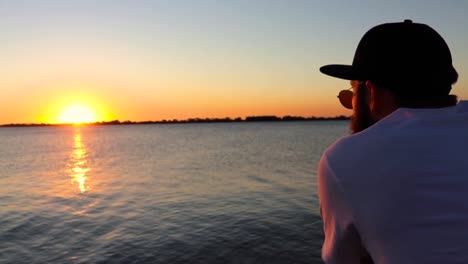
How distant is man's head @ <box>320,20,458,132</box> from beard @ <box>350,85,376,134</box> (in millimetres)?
122

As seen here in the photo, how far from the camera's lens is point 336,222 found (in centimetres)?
197

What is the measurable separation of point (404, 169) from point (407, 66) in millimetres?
598

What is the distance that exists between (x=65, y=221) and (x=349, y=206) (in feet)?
72.7

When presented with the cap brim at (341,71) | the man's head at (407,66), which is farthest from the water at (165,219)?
the man's head at (407,66)

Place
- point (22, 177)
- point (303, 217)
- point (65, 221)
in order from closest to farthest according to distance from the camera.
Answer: point (303, 217) < point (65, 221) < point (22, 177)

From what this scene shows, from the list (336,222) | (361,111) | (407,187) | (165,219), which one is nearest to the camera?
(407,187)

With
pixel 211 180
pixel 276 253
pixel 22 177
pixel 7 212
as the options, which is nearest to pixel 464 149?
pixel 276 253

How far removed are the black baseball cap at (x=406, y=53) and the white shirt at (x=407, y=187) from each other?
0.28m

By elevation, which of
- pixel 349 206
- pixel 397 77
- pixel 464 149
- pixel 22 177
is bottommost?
pixel 22 177

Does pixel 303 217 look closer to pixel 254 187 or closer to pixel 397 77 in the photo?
pixel 254 187

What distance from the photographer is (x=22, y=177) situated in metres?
40.5

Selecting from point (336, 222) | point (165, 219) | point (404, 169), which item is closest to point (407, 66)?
point (404, 169)

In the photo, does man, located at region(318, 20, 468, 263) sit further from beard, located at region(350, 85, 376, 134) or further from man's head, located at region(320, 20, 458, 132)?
beard, located at region(350, 85, 376, 134)

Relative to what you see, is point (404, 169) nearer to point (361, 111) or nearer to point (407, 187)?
point (407, 187)
